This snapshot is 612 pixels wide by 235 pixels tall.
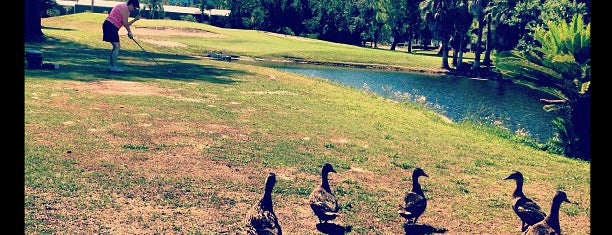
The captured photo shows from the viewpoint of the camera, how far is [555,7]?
37.0 meters

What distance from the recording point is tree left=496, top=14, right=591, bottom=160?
14336mm

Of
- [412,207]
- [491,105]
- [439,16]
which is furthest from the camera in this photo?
[439,16]

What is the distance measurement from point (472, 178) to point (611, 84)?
817 centimetres

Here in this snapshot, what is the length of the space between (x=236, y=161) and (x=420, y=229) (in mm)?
3987

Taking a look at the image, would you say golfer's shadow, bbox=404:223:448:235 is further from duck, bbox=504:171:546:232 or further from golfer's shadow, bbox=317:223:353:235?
duck, bbox=504:171:546:232

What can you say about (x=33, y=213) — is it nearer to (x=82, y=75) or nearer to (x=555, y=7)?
(x=82, y=75)

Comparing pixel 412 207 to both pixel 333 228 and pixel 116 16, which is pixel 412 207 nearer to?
pixel 333 228

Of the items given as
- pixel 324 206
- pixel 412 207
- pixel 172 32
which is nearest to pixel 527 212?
pixel 412 207

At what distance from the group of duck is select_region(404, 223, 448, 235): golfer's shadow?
8 centimetres

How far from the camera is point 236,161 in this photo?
1037 centimetres

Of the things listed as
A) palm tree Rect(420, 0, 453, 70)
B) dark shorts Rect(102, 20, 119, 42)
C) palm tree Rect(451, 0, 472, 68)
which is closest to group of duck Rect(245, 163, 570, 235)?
dark shorts Rect(102, 20, 119, 42)

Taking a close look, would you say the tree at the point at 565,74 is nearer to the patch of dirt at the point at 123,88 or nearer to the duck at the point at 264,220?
the patch of dirt at the point at 123,88

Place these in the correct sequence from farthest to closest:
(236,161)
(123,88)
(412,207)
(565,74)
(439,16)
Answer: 1. (439,16)
2. (123,88)
3. (565,74)
4. (236,161)
5. (412,207)

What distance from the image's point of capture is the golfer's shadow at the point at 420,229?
763cm
